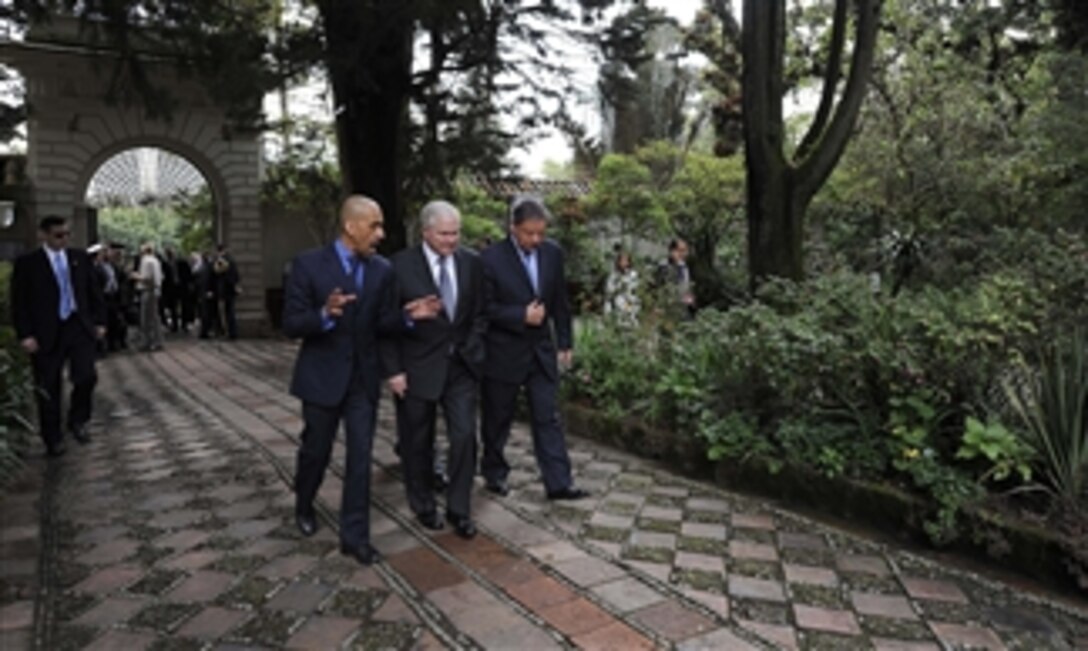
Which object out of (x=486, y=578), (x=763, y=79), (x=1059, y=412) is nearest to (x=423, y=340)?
(x=486, y=578)

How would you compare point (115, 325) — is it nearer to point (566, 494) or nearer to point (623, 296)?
point (623, 296)

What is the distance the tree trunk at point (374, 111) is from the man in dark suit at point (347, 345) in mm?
5826

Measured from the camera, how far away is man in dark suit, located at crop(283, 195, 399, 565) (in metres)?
3.60

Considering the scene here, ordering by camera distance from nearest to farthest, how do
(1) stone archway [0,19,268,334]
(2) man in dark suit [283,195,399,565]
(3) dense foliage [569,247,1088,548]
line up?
(2) man in dark suit [283,195,399,565] < (3) dense foliage [569,247,1088,548] < (1) stone archway [0,19,268,334]

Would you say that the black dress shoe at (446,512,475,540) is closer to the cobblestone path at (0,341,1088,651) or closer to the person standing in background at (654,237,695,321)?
the cobblestone path at (0,341,1088,651)

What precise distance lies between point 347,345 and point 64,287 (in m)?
3.57

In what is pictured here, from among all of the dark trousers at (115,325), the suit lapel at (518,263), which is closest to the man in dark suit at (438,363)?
the suit lapel at (518,263)

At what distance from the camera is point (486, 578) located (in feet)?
11.0

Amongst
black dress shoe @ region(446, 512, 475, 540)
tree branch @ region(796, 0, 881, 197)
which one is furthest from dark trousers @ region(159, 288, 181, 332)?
black dress shoe @ region(446, 512, 475, 540)

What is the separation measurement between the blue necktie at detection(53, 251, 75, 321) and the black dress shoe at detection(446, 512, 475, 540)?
3.90 metres

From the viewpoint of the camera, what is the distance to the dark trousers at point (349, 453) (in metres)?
3.60

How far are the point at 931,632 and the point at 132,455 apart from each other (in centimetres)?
536

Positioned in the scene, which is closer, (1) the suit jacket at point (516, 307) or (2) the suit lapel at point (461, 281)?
(2) the suit lapel at point (461, 281)

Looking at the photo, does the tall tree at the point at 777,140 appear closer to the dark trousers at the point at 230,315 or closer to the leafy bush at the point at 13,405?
the leafy bush at the point at 13,405
